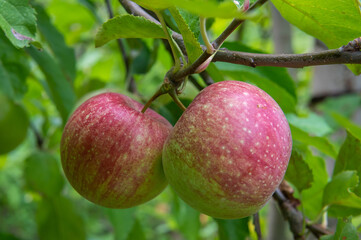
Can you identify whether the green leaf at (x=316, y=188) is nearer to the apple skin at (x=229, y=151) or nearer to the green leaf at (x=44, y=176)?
the apple skin at (x=229, y=151)

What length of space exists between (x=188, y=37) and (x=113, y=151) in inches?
8.2

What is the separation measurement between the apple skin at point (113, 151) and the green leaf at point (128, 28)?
0.11 meters

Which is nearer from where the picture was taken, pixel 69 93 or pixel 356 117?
pixel 69 93

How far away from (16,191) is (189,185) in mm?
3125

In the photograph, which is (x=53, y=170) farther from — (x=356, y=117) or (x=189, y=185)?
(x=356, y=117)

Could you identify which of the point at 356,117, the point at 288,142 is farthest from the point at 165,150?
the point at 356,117

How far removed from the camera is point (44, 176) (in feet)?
4.50

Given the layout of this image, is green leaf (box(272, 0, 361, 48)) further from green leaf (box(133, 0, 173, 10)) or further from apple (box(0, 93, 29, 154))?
apple (box(0, 93, 29, 154))

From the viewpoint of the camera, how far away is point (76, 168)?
659mm

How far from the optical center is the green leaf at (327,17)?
621mm

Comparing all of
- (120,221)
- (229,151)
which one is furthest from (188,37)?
(120,221)

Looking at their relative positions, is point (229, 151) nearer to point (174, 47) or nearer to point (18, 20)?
point (174, 47)

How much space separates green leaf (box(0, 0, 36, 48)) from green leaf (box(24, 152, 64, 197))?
0.83 metres

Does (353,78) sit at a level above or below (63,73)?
below
